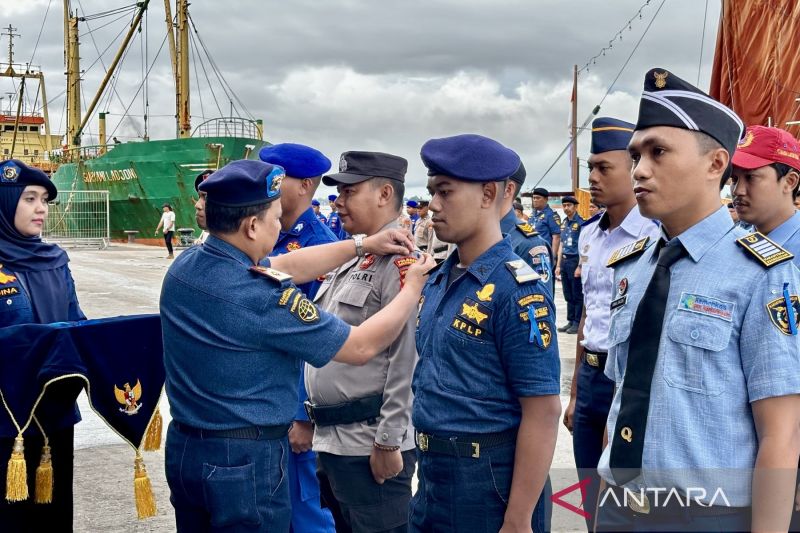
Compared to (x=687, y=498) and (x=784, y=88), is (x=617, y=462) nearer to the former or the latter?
(x=687, y=498)

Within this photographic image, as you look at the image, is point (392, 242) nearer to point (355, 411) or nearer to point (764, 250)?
point (355, 411)

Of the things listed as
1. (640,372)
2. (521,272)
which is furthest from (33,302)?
(640,372)

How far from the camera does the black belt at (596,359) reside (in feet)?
11.1

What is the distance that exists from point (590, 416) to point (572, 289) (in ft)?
27.1

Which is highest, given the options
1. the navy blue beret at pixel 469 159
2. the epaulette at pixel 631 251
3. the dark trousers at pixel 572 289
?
the navy blue beret at pixel 469 159

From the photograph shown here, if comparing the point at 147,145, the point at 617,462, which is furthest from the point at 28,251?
the point at 147,145

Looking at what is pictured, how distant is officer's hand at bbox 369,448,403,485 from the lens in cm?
288

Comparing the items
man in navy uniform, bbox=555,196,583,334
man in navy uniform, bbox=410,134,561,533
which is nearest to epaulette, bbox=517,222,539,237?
man in navy uniform, bbox=410,134,561,533

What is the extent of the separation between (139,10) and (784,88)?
2627cm

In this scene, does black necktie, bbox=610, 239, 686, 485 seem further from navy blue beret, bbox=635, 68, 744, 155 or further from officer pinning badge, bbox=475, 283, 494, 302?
officer pinning badge, bbox=475, 283, 494, 302

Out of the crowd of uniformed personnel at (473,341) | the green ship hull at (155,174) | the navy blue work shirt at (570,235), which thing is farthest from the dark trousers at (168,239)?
the crowd of uniformed personnel at (473,341)

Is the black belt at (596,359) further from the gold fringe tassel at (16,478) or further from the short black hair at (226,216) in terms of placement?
the gold fringe tassel at (16,478)

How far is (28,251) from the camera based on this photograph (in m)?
3.66

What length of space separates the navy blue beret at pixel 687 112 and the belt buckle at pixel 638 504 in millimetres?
862
